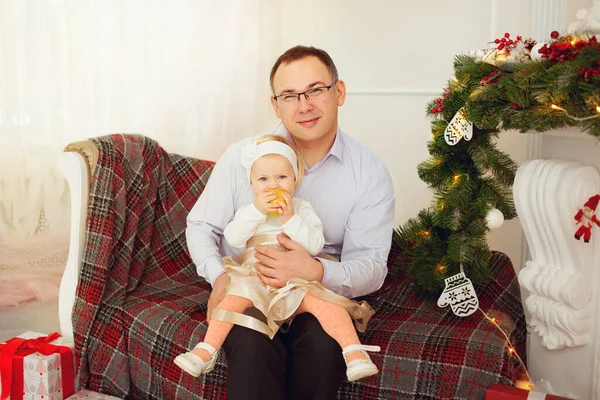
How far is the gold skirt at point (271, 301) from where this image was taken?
1861 millimetres

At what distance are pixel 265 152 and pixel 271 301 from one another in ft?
1.47

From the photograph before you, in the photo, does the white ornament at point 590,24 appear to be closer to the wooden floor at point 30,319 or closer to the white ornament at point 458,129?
the white ornament at point 458,129

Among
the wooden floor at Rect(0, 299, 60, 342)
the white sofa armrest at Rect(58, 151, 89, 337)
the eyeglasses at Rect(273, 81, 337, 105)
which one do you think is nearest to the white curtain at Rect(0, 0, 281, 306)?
the wooden floor at Rect(0, 299, 60, 342)

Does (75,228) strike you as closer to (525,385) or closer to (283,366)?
(283,366)

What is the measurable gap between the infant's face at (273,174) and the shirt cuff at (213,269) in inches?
11.5

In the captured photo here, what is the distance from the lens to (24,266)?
3299 millimetres

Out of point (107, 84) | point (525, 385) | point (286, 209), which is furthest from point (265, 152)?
point (107, 84)

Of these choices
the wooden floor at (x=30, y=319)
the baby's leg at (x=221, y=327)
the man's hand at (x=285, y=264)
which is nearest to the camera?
the baby's leg at (x=221, y=327)

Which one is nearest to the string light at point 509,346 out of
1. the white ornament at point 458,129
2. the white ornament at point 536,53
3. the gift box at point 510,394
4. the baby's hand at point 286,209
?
the gift box at point 510,394

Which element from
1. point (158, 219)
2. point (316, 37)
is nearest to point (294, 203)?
point (158, 219)

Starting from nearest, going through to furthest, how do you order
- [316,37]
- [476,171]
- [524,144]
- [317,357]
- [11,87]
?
Answer: [317,357] < [476,171] < [524,144] < [11,87] < [316,37]

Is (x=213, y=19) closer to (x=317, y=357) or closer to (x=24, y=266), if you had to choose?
(x=24, y=266)

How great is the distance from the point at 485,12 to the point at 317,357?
1.91 meters

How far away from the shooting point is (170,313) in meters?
2.19
